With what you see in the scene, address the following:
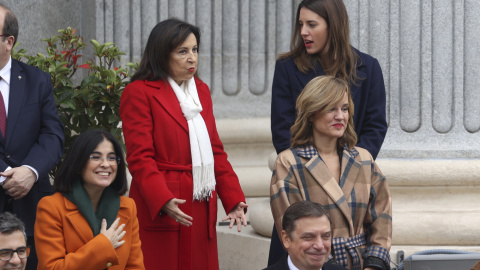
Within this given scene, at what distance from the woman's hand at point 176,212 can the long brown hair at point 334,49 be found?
1.00 meters

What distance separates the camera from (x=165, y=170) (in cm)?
552

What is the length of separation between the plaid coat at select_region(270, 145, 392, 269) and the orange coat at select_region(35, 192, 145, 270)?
2.35ft

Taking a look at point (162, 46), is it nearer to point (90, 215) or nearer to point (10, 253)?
point (90, 215)

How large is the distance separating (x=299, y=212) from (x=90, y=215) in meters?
1.01

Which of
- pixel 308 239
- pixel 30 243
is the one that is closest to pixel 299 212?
pixel 308 239

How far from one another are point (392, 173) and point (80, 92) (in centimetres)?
203

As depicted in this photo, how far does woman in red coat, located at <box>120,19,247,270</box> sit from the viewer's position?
5.49 metres

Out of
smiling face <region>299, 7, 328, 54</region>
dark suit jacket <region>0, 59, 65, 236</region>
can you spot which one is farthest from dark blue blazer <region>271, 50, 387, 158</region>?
dark suit jacket <region>0, 59, 65, 236</region>

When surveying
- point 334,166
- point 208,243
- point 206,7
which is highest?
point 206,7

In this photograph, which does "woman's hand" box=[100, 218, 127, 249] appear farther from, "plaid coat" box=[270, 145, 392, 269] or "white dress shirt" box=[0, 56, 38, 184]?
"white dress shirt" box=[0, 56, 38, 184]

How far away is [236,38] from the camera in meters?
8.06

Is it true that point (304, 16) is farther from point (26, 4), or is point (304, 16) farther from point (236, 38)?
point (26, 4)

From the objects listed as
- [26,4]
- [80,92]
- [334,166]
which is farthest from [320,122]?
[26,4]

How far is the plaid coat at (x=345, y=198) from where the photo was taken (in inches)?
191
